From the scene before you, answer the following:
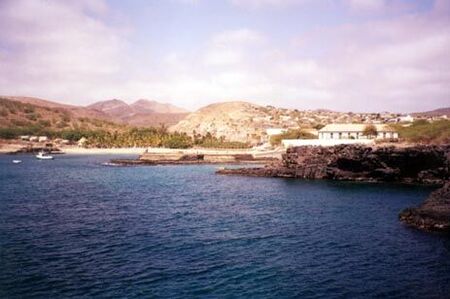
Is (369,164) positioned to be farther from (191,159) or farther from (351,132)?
(191,159)

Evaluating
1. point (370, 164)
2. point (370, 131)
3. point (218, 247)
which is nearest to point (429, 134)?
point (370, 131)

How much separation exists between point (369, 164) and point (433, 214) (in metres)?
45.9

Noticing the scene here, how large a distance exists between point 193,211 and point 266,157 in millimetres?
96422

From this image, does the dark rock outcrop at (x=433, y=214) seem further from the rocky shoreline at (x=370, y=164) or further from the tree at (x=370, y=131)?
the tree at (x=370, y=131)

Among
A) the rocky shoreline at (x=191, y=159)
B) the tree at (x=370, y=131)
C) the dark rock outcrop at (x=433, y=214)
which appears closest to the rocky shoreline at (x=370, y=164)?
the dark rock outcrop at (x=433, y=214)

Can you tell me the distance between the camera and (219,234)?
157 ft

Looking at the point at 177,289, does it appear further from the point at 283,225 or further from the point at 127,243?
the point at 283,225

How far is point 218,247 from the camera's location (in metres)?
42.4

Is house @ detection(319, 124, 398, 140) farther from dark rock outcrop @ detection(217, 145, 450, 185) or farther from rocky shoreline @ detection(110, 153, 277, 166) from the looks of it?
dark rock outcrop @ detection(217, 145, 450, 185)

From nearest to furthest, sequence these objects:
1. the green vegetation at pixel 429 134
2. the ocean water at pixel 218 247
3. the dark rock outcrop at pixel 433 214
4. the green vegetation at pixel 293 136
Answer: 1. the ocean water at pixel 218 247
2. the dark rock outcrop at pixel 433 214
3. the green vegetation at pixel 429 134
4. the green vegetation at pixel 293 136

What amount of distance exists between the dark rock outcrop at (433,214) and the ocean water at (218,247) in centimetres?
169

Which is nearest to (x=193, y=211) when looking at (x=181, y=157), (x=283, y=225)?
(x=283, y=225)

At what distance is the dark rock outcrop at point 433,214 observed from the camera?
46.8 metres

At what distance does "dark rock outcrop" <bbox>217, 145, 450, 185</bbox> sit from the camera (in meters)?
88.4
